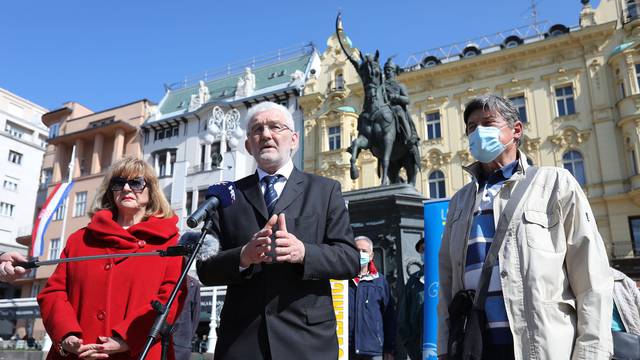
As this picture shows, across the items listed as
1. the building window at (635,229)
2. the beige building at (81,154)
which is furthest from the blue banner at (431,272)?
the beige building at (81,154)

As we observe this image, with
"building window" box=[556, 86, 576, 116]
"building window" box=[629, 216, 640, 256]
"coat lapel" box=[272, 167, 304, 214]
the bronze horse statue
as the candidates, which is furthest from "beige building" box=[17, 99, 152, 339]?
"coat lapel" box=[272, 167, 304, 214]

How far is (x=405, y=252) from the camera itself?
24.1 feet

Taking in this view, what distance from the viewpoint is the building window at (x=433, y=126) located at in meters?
27.5

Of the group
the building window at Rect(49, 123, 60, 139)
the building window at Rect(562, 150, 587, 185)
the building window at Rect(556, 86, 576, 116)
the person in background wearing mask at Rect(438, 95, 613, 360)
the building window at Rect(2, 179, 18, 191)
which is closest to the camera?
the person in background wearing mask at Rect(438, 95, 613, 360)

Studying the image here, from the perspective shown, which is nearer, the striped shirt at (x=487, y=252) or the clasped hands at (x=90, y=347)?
the striped shirt at (x=487, y=252)

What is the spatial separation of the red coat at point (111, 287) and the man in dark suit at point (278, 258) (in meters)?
0.52

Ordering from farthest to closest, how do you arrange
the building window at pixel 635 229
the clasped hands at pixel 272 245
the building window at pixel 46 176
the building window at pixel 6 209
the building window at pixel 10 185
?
the building window at pixel 10 185 < the building window at pixel 6 209 < the building window at pixel 46 176 < the building window at pixel 635 229 < the clasped hands at pixel 272 245

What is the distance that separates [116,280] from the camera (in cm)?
278

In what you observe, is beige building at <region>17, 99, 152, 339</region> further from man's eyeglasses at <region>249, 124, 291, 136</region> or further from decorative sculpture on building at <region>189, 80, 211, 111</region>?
man's eyeglasses at <region>249, 124, 291, 136</region>

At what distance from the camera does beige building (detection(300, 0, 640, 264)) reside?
74.5 feet

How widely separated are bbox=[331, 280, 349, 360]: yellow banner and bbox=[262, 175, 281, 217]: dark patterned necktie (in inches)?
95.0

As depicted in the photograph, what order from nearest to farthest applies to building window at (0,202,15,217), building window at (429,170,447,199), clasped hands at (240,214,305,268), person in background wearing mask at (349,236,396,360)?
clasped hands at (240,214,305,268)
person in background wearing mask at (349,236,396,360)
building window at (429,170,447,199)
building window at (0,202,15,217)

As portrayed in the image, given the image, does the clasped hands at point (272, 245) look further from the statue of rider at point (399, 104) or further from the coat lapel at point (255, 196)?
the statue of rider at point (399, 104)

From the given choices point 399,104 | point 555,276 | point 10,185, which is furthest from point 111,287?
point 10,185
